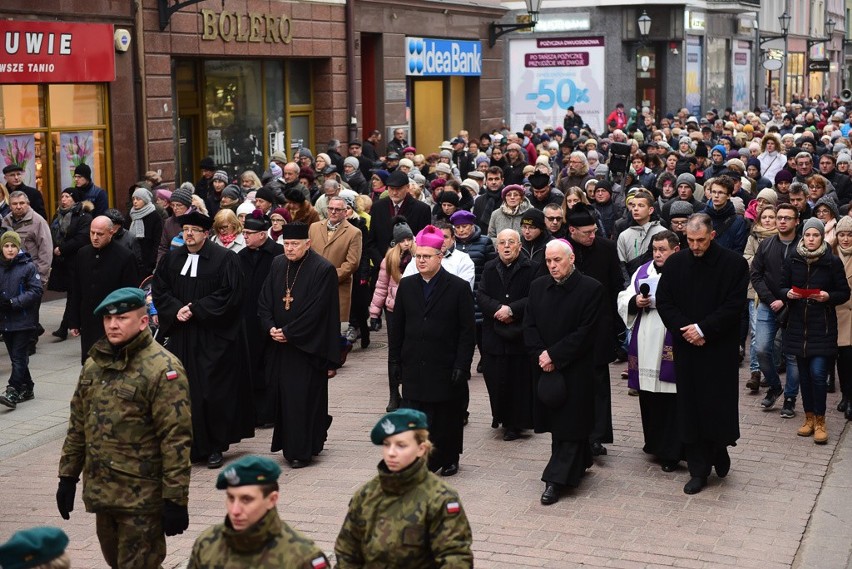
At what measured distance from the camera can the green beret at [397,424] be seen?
5582 millimetres

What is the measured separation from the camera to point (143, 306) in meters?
6.71

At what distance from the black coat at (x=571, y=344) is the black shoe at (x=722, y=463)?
45.5 inches

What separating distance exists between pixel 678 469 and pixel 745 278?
1596mm

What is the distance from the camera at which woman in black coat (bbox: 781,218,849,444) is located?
1085 cm

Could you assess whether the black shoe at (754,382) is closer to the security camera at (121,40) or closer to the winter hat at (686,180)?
the winter hat at (686,180)

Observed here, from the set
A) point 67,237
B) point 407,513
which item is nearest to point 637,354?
point 407,513

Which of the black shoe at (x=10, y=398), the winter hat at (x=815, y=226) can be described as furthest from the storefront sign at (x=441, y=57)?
the winter hat at (x=815, y=226)

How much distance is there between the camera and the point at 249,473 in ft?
16.9

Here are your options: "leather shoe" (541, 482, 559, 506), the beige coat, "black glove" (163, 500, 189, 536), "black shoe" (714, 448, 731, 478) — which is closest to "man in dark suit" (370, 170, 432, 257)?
the beige coat

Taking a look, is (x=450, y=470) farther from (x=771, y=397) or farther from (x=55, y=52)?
(x=55, y=52)

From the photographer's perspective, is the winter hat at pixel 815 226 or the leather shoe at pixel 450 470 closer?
the leather shoe at pixel 450 470

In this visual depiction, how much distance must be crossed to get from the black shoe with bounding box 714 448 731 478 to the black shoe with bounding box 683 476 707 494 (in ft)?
0.84

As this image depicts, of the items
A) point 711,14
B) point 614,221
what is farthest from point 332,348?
point 711,14

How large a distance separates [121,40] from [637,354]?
1138cm
